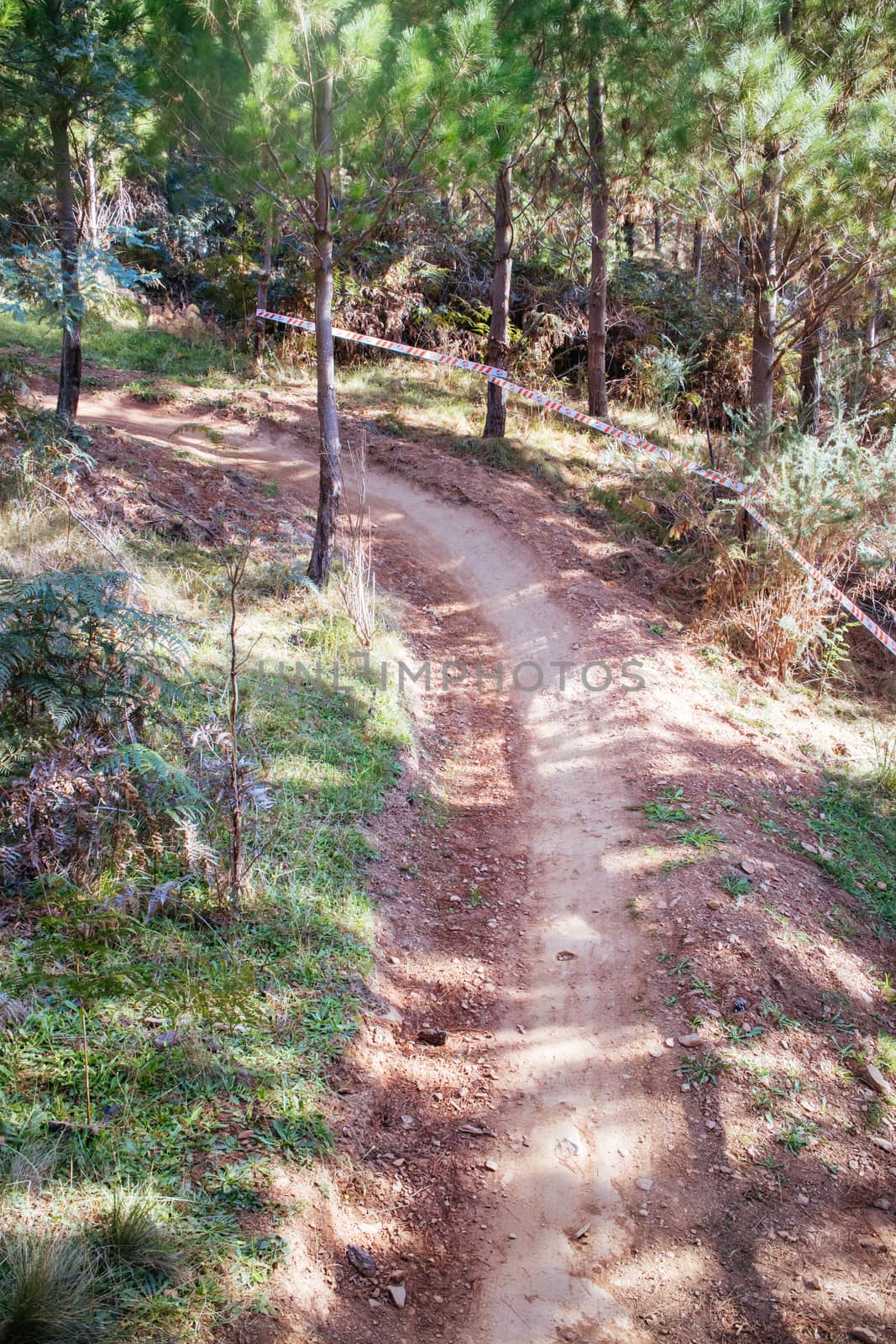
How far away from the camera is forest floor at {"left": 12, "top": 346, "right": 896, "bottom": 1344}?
3037 mm

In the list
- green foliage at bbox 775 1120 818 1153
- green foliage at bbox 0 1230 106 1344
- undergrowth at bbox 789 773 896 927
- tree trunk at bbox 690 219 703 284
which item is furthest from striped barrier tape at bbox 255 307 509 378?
green foliage at bbox 0 1230 106 1344

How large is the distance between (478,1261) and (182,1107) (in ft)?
3.90

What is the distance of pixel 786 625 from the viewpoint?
26.9ft

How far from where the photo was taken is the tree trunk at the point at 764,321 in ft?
29.5

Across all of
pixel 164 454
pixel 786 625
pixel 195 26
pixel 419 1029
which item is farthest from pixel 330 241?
pixel 419 1029

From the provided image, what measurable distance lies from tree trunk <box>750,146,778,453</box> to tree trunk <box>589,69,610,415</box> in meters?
4.60

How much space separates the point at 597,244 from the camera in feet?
44.9

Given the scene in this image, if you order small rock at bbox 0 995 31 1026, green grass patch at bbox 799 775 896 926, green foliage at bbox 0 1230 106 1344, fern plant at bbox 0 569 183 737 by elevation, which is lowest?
green grass patch at bbox 799 775 896 926

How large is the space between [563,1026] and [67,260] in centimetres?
789

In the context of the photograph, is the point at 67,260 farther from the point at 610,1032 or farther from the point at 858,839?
the point at 858,839

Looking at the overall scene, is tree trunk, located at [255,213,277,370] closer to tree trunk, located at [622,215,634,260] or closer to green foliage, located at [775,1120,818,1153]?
tree trunk, located at [622,215,634,260]

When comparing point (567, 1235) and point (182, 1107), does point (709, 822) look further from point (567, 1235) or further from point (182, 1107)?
point (182, 1107)

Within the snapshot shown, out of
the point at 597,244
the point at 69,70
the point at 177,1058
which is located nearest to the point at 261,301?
the point at 597,244

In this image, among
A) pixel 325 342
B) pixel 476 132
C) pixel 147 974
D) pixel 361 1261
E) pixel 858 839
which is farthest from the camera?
pixel 325 342
